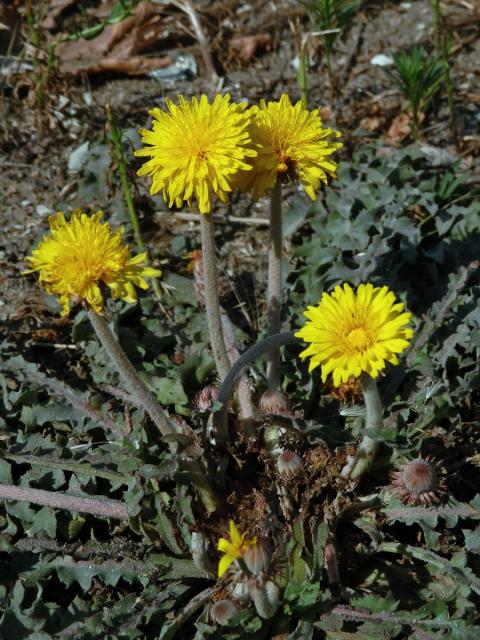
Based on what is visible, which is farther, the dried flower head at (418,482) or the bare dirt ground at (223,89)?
the bare dirt ground at (223,89)

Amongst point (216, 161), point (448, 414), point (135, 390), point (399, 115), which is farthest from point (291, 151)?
point (399, 115)

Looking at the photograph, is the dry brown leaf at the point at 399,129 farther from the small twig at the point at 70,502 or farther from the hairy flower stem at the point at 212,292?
the small twig at the point at 70,502

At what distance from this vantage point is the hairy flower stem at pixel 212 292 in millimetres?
2826

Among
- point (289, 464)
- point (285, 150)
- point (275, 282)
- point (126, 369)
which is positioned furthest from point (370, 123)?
point (126, 369)

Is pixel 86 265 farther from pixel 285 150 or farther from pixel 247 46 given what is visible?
pixel 247 46

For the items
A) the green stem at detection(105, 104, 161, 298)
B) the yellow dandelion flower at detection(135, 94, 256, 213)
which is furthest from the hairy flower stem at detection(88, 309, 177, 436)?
the green stem at detection(105, 104, 161, 298)

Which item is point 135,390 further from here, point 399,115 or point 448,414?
point 399,115

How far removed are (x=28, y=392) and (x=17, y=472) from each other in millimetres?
362

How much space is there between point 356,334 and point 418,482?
624 mm

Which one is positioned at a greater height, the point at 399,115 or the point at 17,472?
the point at 399,115

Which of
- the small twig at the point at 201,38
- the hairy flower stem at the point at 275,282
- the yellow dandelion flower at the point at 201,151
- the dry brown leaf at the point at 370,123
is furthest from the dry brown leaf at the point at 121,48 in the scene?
the yellow dandelion flower at the point at 201,151

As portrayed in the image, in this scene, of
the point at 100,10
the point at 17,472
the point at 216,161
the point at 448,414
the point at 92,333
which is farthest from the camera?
the point at 100,10

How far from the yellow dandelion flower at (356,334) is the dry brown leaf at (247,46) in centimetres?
326

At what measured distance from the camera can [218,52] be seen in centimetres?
558
